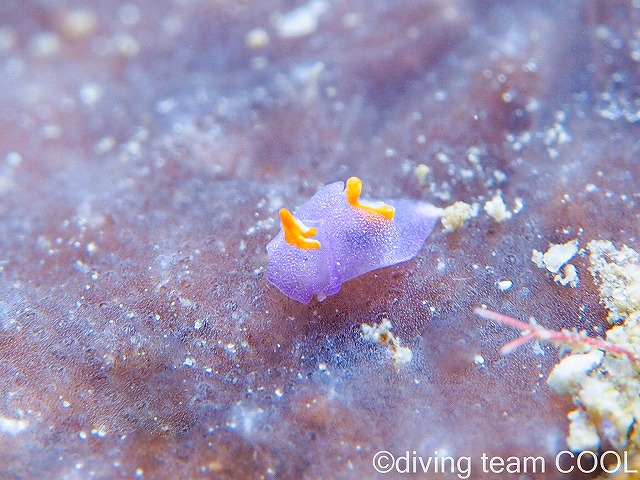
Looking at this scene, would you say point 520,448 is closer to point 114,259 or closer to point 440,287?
point 440,287

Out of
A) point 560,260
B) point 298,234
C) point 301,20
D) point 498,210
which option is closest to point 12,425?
point 298,234

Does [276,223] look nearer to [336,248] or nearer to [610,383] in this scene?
[336,248]

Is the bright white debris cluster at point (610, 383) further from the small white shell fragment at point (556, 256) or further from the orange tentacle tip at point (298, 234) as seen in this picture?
the orange tentacle tip at point (298, 234)

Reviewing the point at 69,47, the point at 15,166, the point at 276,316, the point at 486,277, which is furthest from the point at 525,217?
the point at 69,47

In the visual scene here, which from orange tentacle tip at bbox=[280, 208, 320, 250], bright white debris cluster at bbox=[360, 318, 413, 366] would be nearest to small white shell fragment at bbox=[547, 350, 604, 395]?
bright white debris cluster at bbox=[360, 318, 413, 366]

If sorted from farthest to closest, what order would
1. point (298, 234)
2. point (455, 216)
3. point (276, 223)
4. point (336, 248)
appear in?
point (276, 223)
point (455, 216)
point (336, 248)
point (298, 234)
